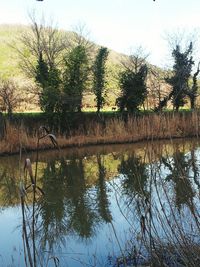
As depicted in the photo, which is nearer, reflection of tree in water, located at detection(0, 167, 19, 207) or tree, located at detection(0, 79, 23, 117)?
reflection of tree in water, located at detection(0, 167, 19, 207)

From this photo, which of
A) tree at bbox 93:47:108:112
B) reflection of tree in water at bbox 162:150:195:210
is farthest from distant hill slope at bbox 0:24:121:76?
reflection of tree in water at bbox 162:150:195:210

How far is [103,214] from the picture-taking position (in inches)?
202

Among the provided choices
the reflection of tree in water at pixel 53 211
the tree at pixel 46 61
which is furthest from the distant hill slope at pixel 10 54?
the reflection of tree in water at pixel 53 211

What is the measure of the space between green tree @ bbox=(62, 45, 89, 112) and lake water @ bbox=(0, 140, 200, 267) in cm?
449

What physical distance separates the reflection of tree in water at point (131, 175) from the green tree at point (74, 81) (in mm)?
4574

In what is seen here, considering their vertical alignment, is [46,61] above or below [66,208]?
above

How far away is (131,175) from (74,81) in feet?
26.5

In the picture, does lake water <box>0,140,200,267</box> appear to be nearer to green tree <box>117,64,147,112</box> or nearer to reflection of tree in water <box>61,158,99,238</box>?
reflection of tree in water <box>61,158,99,238</box>

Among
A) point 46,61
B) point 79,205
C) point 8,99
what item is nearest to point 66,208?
point 79,205

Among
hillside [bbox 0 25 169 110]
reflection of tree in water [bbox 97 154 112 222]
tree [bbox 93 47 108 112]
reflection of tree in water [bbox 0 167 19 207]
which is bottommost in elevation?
reflection of tree in water [bbox 0 167 19 207]

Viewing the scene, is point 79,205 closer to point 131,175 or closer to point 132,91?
point 131,175

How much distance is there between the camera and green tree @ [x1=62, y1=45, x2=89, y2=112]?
47.3 feet

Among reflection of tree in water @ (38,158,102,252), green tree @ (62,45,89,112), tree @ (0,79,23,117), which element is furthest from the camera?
green tree @ (62,45,89,112)

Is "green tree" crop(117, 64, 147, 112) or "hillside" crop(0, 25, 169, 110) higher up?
"hillside" crop(0, 25, 169, 110)
